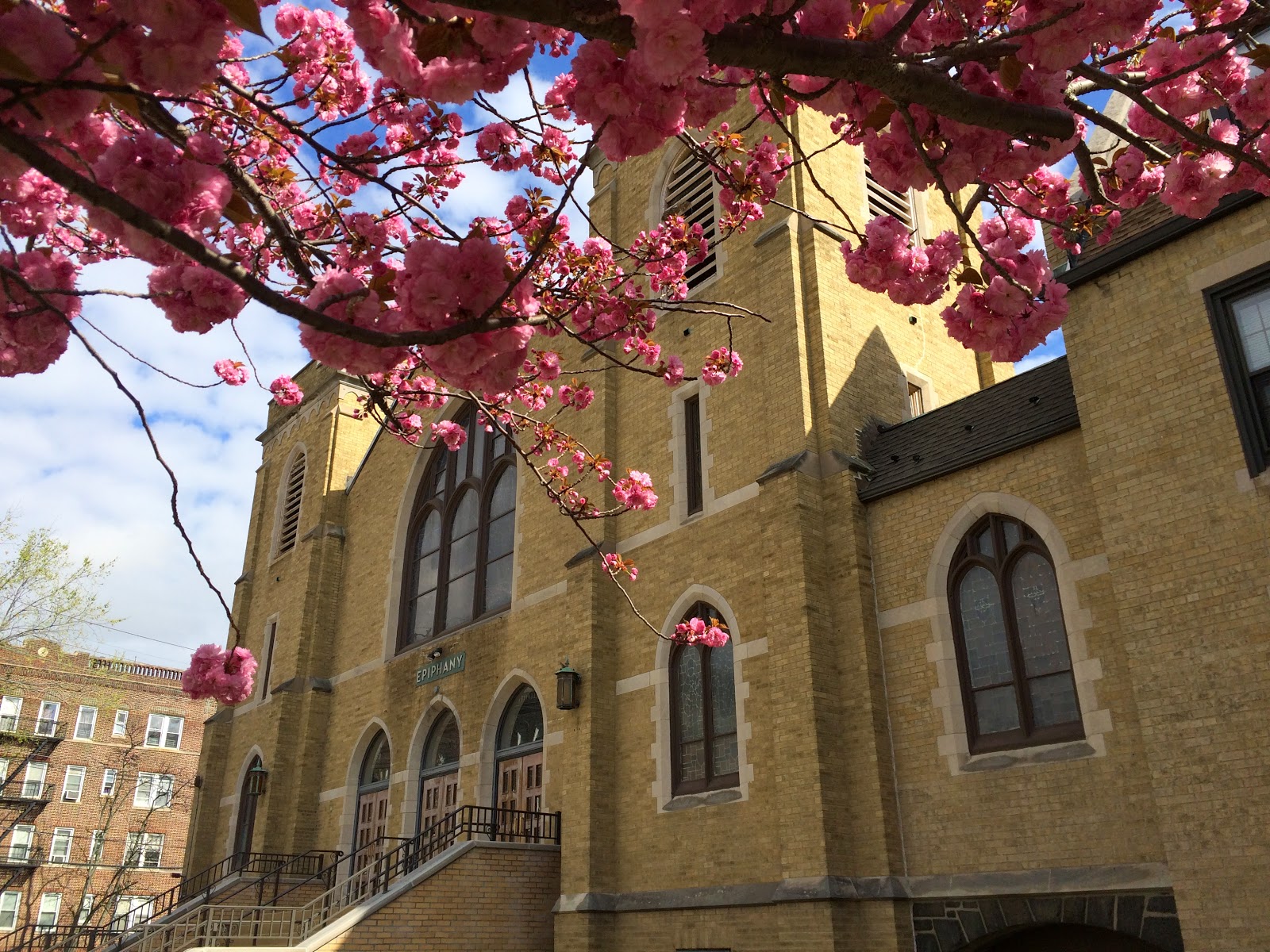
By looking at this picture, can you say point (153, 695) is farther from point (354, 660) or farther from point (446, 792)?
point (446, 792)

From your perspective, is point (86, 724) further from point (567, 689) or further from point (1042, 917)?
point (1042, 917)

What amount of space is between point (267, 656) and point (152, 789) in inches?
891

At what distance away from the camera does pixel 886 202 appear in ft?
56.2

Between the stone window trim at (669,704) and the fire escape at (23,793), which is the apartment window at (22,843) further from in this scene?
the stone window trim at (669,704)

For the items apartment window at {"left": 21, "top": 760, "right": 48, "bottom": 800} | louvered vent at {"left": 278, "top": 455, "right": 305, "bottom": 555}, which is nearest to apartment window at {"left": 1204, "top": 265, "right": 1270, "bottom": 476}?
louvered vent at {"left": 278, "top": 455, "right": 305, "bottom": 555}

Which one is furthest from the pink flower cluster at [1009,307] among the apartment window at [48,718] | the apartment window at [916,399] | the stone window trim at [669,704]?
the apartment window at [48,718]

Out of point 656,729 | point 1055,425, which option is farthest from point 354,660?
point 1055,425

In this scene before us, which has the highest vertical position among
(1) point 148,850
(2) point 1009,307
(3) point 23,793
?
(3) point 23,793

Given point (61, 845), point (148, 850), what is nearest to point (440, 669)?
point (61, 845)

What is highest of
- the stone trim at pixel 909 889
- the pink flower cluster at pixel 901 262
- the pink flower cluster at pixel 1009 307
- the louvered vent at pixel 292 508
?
the louvered vent at pixel 292 508

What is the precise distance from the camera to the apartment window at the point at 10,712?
130ft

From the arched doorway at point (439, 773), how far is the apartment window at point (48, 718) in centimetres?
2869

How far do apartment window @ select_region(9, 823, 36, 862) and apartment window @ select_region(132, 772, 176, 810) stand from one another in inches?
167

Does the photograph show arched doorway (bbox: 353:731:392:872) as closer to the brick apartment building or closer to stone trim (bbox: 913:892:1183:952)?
stone trim (bbox: 913:892:1183:952)
